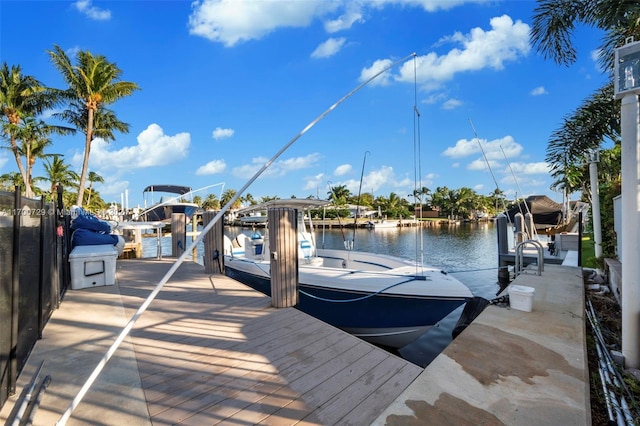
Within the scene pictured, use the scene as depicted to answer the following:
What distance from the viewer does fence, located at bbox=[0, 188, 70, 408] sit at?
2.23m

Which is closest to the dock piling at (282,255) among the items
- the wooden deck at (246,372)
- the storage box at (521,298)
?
the wooden deck at (246,372)

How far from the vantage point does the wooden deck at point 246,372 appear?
2.20 metres

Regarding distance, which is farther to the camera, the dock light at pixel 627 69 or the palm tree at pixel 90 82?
the palm tree at pixel 90 82

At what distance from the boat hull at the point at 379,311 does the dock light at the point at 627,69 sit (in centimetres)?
340

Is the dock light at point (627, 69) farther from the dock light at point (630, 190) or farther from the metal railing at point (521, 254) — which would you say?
the metal railing at point (521, 254)

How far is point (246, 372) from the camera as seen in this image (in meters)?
2.78

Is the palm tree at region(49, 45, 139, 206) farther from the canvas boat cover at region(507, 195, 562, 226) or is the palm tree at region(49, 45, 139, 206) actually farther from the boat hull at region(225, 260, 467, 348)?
the canvas boat cover at region(507, 195, 562, 226)

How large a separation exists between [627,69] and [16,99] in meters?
29.8

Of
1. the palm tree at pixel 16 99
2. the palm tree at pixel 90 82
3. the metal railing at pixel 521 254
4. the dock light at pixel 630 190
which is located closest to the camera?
the dock light at pixel 630 190

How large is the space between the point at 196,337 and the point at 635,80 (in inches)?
202

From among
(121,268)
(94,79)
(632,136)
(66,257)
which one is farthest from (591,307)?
(94,79)

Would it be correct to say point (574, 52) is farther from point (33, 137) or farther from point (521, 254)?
point (33, 137)

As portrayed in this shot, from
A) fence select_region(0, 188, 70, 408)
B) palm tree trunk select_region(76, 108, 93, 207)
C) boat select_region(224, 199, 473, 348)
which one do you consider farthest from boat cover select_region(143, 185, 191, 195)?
fence select_region(0, 188, 70, 408)

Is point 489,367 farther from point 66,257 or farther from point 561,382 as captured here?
point 66,257
